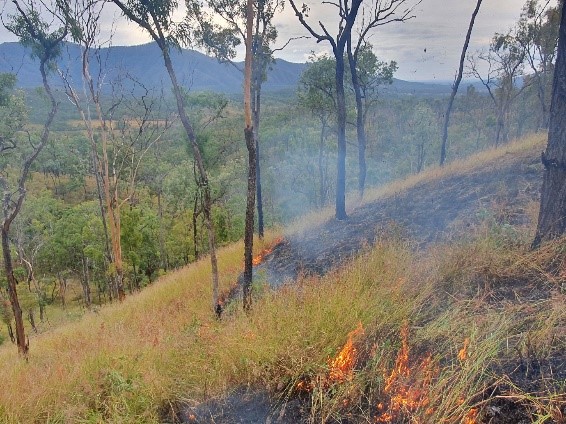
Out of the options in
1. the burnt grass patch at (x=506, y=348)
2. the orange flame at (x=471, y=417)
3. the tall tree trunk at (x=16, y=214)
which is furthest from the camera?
the tall tree trunk at (x=16, y=214)

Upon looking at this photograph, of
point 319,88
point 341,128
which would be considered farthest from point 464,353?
point 319,88

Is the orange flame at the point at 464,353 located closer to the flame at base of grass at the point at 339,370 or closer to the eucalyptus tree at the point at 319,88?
the flame at base of grass at the point at 339,370

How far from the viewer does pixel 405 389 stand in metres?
2.53

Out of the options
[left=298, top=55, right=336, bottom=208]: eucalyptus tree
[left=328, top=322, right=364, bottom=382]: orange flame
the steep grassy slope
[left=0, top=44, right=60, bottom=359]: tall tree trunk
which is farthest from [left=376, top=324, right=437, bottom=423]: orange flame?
[left=298, top=55, right=336, bottom=208]: eucalyptus tree

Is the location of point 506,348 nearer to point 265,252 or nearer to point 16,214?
point 16,214

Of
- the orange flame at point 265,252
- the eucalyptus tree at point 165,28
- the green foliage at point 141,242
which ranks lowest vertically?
the green foliage at point 141,242

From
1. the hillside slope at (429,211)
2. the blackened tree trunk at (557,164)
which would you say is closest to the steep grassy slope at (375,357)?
the blackened tree trunk at (557,164)

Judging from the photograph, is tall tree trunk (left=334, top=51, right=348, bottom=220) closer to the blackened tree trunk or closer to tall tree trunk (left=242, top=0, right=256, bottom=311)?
tall tree trunk (left=242, top=0, right=256, bottom=311)

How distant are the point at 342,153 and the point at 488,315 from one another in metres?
8.14

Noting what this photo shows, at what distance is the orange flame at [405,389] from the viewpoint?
238cm

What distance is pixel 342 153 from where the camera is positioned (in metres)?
10.9

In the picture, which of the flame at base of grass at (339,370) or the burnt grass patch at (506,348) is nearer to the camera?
the burnt grass patch at (506,348)

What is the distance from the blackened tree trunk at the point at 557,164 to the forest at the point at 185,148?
3800mm

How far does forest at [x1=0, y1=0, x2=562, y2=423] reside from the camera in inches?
339
